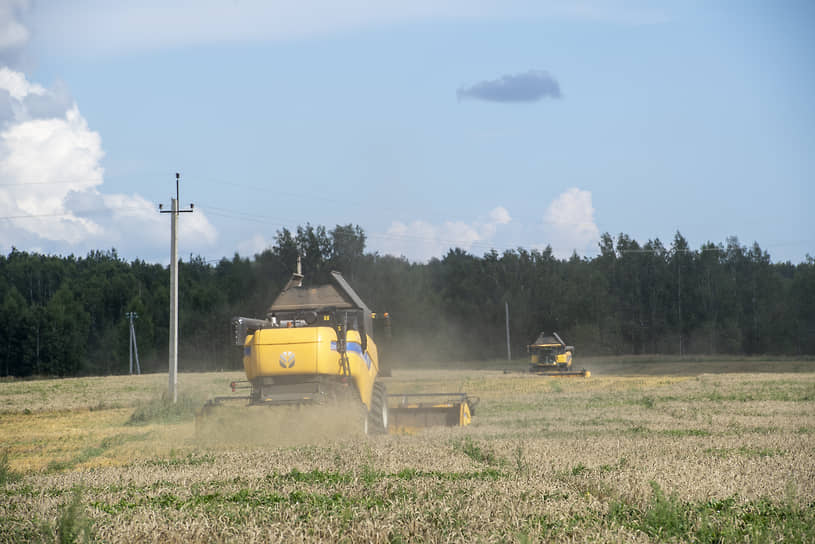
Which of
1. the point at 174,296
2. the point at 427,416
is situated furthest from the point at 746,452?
the point at 174,296

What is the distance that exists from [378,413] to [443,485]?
959 centimetres

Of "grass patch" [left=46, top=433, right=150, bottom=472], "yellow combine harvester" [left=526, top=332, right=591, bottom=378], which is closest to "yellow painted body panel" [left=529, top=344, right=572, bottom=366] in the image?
"yellow combine harvester" [left=526, top=332, right=591, bottom=378]

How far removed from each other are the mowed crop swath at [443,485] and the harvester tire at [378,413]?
1.61 metres

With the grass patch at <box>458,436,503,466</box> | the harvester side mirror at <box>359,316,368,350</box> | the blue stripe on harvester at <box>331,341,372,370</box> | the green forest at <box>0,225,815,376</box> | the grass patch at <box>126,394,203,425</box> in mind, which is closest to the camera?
the grass patch at <box>458,436,503,466</box>

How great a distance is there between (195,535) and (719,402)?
739 inches

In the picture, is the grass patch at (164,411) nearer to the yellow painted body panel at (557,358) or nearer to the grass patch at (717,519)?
the grass patch at (717,519)

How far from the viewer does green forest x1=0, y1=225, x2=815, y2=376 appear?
76.1 m

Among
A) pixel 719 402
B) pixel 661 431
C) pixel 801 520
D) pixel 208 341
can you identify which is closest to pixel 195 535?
pixel 801 520

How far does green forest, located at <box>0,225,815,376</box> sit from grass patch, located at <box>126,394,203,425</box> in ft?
157

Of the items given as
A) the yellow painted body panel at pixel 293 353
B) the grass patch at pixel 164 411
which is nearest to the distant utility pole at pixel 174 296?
the grass patch at pixel 164 411

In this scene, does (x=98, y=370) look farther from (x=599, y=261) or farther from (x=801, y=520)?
(x=801, y=520)

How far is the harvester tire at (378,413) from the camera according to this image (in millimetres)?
16188

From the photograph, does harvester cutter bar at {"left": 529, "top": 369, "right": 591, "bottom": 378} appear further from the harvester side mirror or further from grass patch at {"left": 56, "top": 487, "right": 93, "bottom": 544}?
grass patch at {"left": 56, "top": 487, "right": 93, "bottom": 544}

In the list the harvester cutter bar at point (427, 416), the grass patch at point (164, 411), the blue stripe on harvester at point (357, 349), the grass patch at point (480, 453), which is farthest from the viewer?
the grass patch at point (164, 411)
